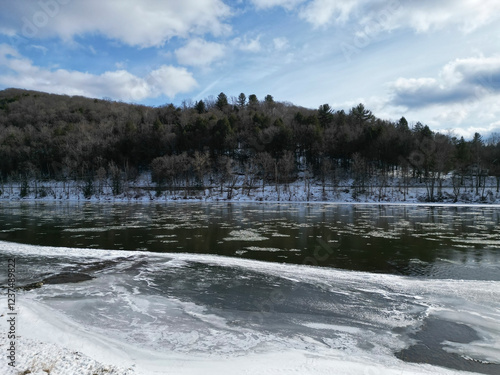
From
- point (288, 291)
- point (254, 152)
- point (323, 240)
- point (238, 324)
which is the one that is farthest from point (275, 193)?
point (238, 324)

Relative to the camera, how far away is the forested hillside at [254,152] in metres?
58.7

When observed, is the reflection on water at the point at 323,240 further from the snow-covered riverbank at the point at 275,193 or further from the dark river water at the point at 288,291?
the snow-covered riverbank at the point at 275,193

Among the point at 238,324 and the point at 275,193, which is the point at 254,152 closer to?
the point at 275,193

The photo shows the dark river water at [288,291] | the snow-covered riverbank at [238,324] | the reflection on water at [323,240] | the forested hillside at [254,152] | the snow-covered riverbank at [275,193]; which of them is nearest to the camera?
the snow-covered riverbank at [238,324]

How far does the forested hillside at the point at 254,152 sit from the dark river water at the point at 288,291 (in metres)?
39.7

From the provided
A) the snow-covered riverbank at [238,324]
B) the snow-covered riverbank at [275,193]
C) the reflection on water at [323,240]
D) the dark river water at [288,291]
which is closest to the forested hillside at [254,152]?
the snow-covered riverbank at [275,193]

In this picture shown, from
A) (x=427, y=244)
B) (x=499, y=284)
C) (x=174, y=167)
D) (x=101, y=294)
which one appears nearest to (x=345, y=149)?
(x=174, y=167)

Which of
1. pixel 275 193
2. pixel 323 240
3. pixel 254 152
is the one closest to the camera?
pixel 323 240

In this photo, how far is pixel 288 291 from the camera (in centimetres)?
1020

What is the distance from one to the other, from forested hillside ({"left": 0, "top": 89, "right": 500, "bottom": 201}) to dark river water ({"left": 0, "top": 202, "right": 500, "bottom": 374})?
3973 centimetres

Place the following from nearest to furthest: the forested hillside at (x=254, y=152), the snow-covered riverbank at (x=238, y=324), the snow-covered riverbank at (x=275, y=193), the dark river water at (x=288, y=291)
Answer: the snow-covered riverbank at (x=238, y=324), the dark river water at (x=288, y=291), the snow-covered riverbank at (x=275, y=193), the forested hillside at (x=254, y=152)

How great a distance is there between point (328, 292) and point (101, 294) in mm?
6514

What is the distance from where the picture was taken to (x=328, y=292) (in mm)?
10094

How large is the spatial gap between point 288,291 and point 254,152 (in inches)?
2489
